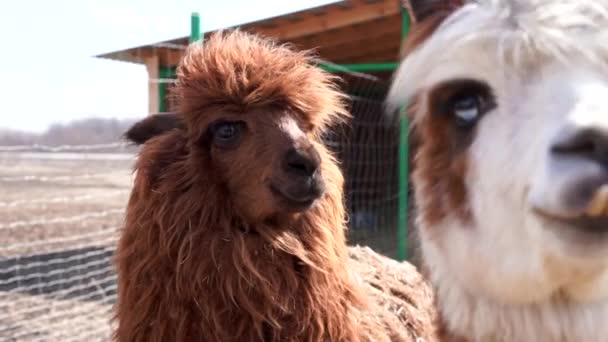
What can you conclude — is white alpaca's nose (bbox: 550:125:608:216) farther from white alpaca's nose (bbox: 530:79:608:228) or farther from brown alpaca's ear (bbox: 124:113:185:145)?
brown alpaca's ear (bbox: 124:113:185:145)

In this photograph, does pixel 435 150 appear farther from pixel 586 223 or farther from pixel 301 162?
pixel 301 162

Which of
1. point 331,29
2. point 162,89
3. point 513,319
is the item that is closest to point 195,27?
point 162,89

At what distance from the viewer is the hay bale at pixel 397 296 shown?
3.08 metres

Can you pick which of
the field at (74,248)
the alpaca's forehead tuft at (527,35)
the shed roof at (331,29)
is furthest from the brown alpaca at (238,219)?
the shed roof at (331,29)

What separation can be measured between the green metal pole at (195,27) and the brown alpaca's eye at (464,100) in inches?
116

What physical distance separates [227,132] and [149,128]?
1.32ft

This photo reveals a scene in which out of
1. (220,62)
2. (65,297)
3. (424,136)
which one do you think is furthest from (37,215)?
(424,136)

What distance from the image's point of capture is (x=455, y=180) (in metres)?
1.60

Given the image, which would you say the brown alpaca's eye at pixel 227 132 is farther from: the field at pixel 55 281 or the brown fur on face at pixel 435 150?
the brown fur on face at pixel 435 150

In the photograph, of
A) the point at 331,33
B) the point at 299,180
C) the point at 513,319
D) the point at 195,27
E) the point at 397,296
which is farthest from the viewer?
the point at 331,33

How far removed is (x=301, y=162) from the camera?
2.49 meters

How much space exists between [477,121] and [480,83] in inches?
3.4

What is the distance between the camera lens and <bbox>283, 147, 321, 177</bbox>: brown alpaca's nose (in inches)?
97.8

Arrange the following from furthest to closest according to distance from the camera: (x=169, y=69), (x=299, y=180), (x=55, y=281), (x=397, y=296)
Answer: (x=55, y=281), (x=169, y=69), (x=397, y=296), (x=299, y=180)
